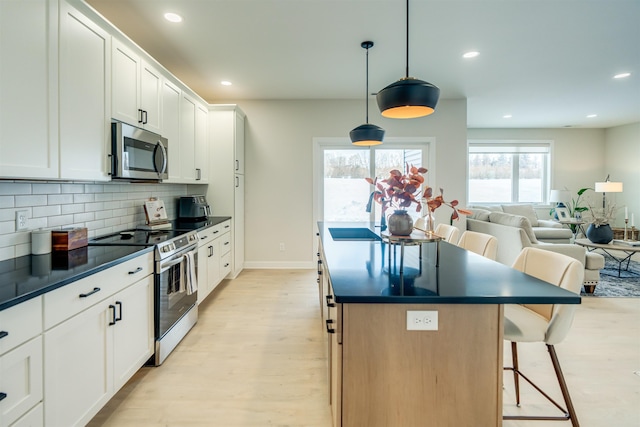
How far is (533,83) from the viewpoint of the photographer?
14.2 feet

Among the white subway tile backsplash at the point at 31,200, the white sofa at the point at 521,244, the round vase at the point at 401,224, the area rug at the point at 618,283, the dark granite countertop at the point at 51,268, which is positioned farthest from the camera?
the area rug at the point at 618,283

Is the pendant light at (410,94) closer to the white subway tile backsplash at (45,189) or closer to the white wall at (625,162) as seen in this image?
the white subway tile backsplash at (45,189)

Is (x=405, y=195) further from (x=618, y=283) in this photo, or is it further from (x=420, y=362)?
(x=618, y=283)

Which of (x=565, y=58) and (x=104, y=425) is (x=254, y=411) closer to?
(x=104, y=425)

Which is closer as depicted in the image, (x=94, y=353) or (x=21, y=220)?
(x=94, y=353)

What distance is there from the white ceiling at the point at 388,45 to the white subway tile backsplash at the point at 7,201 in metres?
1.67

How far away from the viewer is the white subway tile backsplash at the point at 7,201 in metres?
1.74

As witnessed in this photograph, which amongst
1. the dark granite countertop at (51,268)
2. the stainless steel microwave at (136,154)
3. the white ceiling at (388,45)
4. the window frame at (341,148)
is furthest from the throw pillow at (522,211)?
the dark granite countertop at (51,268)

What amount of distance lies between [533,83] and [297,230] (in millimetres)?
4006

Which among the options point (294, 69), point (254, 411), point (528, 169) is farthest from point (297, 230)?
point (528, 169)

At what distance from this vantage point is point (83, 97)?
1926mm

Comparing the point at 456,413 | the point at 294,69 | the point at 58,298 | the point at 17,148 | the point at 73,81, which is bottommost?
the point at 456,413

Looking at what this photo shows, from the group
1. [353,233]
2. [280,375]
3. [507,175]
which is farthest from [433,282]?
[507,175]

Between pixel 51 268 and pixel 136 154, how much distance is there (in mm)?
1123
